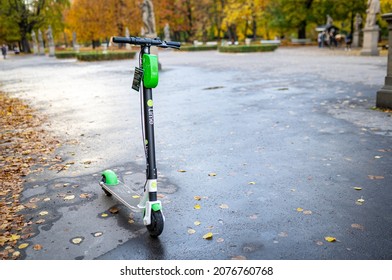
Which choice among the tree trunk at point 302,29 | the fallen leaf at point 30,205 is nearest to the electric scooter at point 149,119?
the fallen leaf at point 30,205

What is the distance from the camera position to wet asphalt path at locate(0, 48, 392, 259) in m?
3.25

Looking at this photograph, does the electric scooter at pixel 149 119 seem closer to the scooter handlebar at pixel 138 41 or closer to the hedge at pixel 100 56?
the scooter handlebar at pixel 138 41

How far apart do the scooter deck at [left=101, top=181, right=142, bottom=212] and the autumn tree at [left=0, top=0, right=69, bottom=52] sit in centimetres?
5978

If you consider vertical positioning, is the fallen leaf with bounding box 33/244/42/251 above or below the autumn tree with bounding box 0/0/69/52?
below

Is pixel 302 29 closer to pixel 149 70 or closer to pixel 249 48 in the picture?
pixel 249 48

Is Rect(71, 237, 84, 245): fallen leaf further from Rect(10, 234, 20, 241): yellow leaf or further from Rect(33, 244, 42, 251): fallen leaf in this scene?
Rect(10, 234, 20, 241): yellow leaf

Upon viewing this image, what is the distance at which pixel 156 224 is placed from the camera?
11.0 ft

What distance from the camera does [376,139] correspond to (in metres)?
6.40

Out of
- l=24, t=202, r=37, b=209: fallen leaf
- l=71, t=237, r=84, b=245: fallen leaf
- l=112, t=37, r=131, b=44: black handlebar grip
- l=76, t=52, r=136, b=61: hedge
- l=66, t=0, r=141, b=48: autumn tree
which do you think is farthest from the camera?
l=66, t=0, r=141, b=48: autumn tree

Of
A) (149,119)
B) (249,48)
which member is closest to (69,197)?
(149,119)

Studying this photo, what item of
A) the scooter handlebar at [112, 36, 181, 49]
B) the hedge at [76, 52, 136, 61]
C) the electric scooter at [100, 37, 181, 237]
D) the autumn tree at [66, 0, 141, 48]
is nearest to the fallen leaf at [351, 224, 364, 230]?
the electric scooter at [100, 37, 181, 237]

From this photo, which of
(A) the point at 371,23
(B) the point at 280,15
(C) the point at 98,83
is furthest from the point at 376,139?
(B) the point at 280,15

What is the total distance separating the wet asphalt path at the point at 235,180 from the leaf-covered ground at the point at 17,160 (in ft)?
0.61

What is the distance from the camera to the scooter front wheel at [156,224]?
11.0 feet
